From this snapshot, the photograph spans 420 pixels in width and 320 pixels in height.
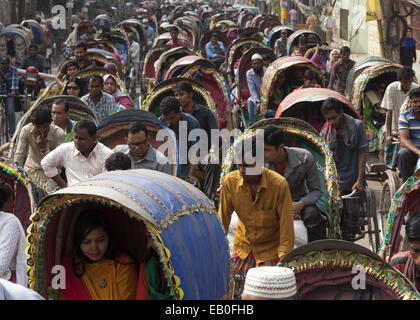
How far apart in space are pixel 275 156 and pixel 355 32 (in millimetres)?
29387

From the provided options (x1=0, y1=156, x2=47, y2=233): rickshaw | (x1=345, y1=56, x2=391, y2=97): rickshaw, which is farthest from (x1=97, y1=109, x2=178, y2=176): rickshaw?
(x1=345, y1=56, x2=391, y2=97): rickshaw

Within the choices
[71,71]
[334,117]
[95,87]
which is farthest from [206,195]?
[71,71]

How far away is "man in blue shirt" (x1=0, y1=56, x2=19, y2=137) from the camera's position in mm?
13734

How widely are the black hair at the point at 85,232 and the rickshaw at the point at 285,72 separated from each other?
771 centimetres

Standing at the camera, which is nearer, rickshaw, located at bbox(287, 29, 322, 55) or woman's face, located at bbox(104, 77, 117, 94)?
woman's face, located at bbox(104, 77, 117, 94)

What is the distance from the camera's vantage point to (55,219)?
196 inches

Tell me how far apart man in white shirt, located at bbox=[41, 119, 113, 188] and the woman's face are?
13.2 ft

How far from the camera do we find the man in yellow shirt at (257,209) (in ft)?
19.0

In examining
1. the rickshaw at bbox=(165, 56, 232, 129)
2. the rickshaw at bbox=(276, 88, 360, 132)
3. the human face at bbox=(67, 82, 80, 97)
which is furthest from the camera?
the rickshaw at bbox=(165, 56, 232, 129)

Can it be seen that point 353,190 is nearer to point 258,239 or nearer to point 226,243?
point 258,239

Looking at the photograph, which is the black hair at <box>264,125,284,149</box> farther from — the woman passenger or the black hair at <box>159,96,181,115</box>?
the black hair at <box>159,96,181,115</box>

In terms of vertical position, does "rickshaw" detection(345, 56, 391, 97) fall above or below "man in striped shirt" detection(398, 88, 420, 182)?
above

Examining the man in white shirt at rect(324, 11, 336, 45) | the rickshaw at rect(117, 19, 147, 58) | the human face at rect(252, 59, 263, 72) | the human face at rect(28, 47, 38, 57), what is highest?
the man in white shirt at rect(324, 11, 336, 45)

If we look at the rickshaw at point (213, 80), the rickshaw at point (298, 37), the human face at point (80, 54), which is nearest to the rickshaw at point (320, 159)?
the rickshaw at point (213, 80)
